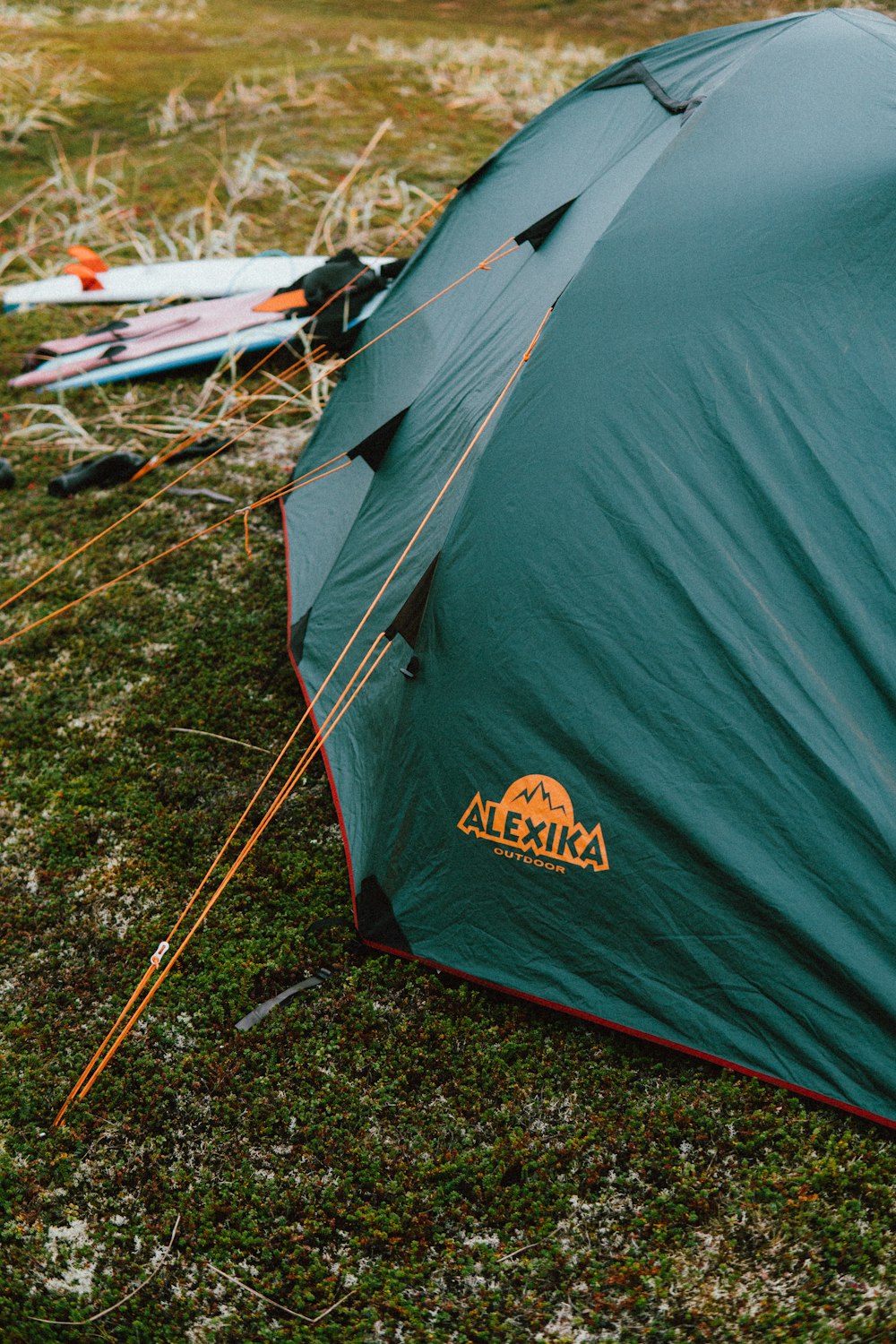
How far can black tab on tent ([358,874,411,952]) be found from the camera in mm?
2400

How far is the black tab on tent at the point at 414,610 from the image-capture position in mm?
2391

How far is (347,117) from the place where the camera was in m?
8.55

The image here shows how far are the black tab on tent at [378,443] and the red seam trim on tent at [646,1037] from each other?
137 cm

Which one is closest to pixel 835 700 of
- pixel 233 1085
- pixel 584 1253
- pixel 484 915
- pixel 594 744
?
pixel 594 744

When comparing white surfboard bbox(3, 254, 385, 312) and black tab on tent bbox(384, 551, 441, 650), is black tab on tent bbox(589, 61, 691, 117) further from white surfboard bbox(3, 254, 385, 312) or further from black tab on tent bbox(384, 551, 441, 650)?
white surfboard bbox(3, 254, 385, 312)

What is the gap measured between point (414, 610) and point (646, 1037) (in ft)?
3.55

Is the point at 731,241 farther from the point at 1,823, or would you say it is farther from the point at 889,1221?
the point at 1,823

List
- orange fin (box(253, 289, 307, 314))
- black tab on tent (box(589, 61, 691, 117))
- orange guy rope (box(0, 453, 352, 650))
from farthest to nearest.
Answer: orange fin (box(253, 289, 307, 314)), orange guy rope (box(0, 453, 352, 650)), black tab on tent (box(589, 61, 691, 117))

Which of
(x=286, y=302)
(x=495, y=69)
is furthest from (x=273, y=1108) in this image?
(x=495, y=69)

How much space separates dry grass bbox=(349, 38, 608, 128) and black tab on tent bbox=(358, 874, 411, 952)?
25.0ft

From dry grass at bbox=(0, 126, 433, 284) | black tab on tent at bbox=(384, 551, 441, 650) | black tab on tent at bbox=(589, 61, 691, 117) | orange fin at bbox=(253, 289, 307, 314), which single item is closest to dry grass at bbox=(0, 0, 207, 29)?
dry grass at bbox=(0, 126, 433, 284)

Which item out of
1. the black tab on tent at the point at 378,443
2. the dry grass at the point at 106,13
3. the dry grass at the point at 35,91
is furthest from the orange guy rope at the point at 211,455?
the dry grass at the point at 106,13

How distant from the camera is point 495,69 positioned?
9.48 metres

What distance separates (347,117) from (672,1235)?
8885mm
